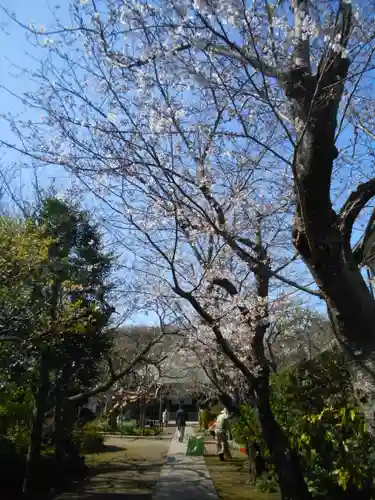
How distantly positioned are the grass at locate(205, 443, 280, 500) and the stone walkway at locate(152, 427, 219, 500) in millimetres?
175

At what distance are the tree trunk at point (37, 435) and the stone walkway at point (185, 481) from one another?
2071 millimetres

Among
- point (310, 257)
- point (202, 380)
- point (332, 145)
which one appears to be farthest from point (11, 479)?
point (202, 380)

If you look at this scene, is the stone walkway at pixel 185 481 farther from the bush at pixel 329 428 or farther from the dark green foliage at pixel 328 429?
the bush at pixel 329 428

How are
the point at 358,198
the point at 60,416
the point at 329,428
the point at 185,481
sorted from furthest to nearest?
1. the point at 60,416
2. the point at 185,481
3. the point at 329,428
4. the point at 358,198

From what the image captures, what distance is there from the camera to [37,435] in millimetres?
8156

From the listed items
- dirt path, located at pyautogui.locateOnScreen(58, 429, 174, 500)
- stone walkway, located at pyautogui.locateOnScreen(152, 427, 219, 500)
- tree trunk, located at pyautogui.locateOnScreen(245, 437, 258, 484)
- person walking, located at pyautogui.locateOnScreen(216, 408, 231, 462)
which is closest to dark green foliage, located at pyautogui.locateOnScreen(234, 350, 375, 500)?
stone walkway, located at pyautogui.locateOnScreen(152, 427, 219, 500)

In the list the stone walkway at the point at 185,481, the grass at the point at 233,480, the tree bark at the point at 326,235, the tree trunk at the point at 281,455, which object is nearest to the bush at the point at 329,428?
the tree trunk at the point at 281,455

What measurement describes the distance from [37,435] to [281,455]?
4.16 meters

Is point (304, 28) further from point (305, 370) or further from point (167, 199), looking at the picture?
point (305, 370)

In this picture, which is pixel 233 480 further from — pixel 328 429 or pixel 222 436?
pixel 328 429

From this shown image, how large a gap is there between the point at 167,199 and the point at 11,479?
5442 mm

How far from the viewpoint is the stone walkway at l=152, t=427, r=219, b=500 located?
8.69m

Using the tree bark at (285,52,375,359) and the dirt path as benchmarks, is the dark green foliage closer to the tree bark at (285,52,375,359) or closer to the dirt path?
the tree bark at (285,52,375,359)

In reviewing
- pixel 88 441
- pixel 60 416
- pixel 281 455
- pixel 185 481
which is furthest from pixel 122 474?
pixel 281 455
